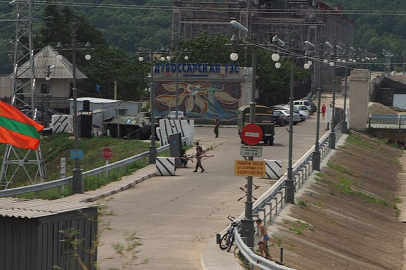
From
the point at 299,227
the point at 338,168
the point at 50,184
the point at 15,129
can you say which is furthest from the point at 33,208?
the point at 338,168

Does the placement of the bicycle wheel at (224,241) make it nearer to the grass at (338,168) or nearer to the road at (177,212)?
the road at (177,212)

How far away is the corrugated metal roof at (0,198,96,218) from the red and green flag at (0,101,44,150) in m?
→ 7.44

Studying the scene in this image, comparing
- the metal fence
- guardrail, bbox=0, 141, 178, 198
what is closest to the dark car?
the metal fence

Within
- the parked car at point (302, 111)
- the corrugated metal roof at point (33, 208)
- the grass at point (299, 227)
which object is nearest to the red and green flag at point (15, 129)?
the corrugated metal roof at point (33, 208)

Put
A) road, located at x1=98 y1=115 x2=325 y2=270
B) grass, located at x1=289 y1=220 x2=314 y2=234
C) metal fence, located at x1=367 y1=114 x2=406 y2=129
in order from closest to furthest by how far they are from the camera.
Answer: road, located at x1=98 y1=115 x2=325 y2=270 → grass, located at x1=289 y1=220 x2=314 y2=234 → metal fence, located at x1=367 y1=114 x2=406 y2=129

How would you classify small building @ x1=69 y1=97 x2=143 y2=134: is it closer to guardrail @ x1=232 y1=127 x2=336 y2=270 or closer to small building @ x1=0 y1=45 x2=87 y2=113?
guardrail @ x1=232 y1=127 x2=336 y2=270

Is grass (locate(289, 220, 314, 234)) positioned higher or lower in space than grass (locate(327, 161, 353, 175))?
higher

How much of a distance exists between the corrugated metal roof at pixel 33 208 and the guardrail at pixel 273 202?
473 cm

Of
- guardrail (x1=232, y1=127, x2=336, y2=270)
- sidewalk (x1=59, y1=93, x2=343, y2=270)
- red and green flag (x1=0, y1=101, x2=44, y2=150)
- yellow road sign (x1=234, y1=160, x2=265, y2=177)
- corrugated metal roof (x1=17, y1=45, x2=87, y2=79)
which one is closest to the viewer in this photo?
guardrail (x1=232, y1=127, x2=336, y2=270)

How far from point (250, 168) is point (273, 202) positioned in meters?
9.96

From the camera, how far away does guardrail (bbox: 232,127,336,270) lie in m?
20.3

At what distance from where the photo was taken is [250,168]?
23.7 meters

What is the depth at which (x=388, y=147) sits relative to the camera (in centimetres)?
7550

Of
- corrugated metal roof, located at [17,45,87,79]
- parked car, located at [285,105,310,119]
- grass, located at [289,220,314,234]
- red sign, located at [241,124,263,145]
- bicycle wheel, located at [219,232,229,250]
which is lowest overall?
parked car, located at [285,105,310,119]
